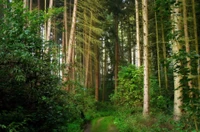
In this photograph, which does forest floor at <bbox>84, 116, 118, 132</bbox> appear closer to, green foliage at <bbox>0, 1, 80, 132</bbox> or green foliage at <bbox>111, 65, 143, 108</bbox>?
green foliage at <bbox>111, 65, 143, 108</bbox>

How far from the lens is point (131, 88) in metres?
10.8

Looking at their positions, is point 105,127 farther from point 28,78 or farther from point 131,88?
point 28,78

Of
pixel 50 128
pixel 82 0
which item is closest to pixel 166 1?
pixel 50 128

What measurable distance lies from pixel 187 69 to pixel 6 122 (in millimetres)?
3879

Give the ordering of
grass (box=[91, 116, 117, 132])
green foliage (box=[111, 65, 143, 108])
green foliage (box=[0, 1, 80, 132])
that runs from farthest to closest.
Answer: green foliage (box=[111, 65, 143, 108]) → grass (box=[91, 116, 117, 132]) → green foliage (box=[0, 1, 80, 132])

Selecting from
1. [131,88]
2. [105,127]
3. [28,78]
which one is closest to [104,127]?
[105,127]

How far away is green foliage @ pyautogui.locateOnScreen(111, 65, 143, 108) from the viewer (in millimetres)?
10781

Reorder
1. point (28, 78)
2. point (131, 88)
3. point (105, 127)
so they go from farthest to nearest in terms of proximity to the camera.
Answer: point (131, 88), point (105, 127), point (28, 78)

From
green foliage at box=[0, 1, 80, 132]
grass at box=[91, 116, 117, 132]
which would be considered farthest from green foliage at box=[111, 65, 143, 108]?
green foliage at box=[0, 1, 80, 132]

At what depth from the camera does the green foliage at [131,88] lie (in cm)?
1078

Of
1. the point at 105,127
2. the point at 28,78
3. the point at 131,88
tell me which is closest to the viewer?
the point at 28,78

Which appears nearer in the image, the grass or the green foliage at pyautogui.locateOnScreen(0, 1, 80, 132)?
the green foliage at pyautogui.locateOnScreen(0, 1, 80, 132)

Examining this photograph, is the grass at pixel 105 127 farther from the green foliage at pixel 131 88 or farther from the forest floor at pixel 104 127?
the green foliage at pixel 131 88

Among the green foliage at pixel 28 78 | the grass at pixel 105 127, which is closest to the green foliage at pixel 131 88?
the grass at pixel 105 127
